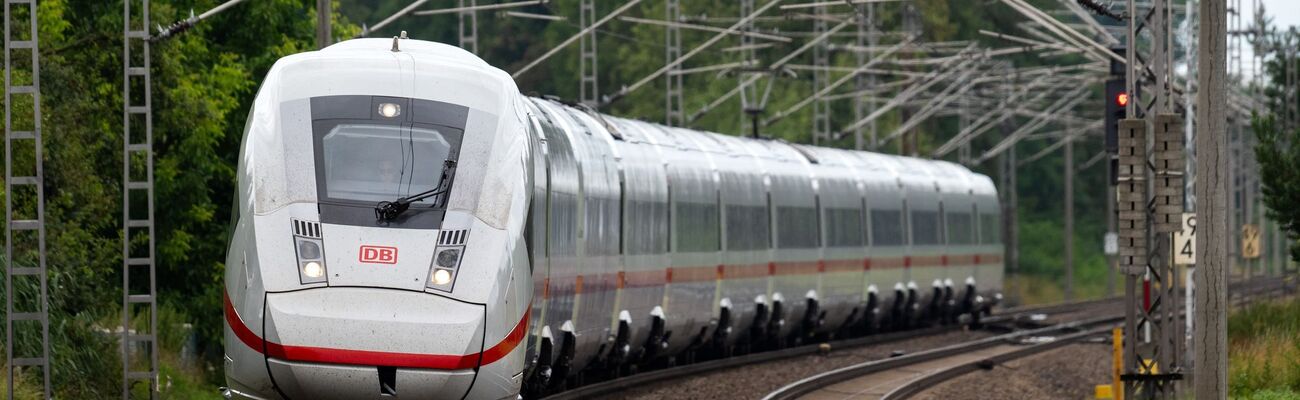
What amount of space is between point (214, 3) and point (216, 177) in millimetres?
2215

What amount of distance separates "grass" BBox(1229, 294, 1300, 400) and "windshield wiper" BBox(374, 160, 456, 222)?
32.7 feet

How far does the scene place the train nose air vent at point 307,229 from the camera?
13.8m

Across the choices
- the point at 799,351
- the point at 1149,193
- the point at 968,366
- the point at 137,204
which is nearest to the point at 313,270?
the point at 1149,193

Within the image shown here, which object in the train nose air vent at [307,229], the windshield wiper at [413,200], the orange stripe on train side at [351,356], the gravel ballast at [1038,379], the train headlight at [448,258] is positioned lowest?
the gravel ballast at [1038,379]

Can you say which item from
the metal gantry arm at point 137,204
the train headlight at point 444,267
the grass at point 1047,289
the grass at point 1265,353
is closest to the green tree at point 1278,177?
the grass at point 1265,353

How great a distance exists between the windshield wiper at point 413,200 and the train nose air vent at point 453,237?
0.69 ft

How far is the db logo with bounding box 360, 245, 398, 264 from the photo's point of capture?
13.7 meters

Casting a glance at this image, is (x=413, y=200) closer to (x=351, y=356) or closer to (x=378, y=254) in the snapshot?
(x=378, y=254)

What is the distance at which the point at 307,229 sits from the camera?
45.3 ft

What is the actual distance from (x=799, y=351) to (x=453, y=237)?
18.0 meters

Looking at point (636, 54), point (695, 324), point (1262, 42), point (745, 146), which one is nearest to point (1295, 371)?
point (695, 324)

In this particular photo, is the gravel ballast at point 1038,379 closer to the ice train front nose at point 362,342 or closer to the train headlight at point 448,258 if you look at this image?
the train headlight at point 448,258

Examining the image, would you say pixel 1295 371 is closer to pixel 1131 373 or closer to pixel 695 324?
pixel 1131 373

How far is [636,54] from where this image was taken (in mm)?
72750
